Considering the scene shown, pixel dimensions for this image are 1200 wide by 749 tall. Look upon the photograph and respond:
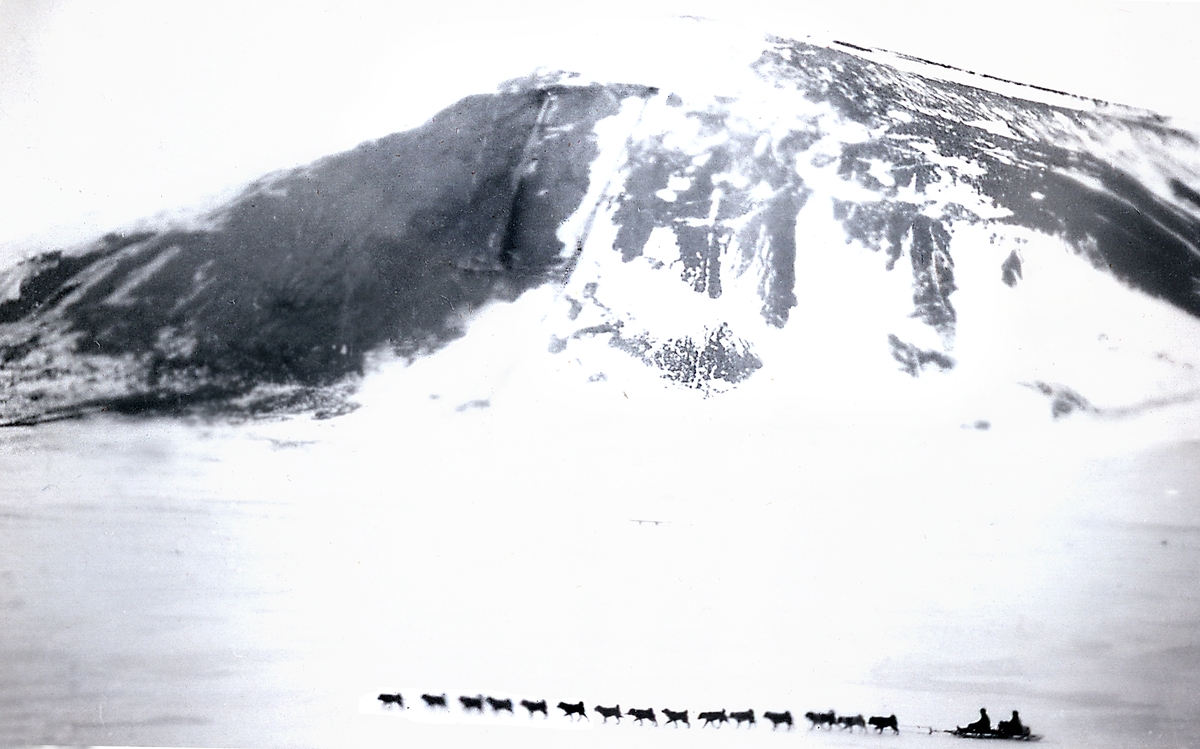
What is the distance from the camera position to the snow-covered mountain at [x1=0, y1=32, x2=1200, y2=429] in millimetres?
876

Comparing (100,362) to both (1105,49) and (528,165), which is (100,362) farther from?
(1105,49)

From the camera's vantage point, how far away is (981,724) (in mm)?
906

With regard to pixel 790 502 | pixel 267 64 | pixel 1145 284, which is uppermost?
pixel 267 64

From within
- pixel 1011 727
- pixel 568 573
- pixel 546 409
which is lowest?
pixel 1011 727

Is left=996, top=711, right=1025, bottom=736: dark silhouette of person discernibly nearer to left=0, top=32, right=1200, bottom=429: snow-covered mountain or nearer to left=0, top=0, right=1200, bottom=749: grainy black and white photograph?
left=0, top=0, right=1200, bottom=749: grainy black and white photograph

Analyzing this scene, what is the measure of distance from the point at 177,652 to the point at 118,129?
0.59 metres

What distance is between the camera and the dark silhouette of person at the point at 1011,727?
91cm

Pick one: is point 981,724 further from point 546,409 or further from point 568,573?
point 546,409

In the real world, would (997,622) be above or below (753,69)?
below

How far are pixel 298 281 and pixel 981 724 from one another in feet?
2.99

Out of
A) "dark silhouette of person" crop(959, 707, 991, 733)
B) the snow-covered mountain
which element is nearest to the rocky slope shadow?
the snow-covered mountain

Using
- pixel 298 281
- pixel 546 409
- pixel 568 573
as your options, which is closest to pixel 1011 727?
pixel 568 573

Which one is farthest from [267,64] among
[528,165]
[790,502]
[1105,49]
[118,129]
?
[1105,49]

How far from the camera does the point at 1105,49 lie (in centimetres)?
98
